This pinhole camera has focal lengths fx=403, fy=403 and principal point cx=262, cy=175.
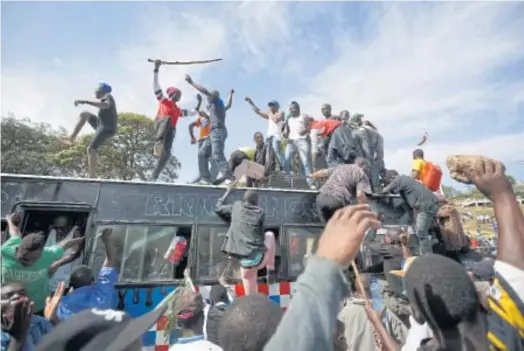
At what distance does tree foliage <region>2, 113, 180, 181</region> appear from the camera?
17.5m

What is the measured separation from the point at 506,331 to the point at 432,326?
8.6 inches

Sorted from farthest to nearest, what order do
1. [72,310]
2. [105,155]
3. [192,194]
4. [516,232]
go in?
[105,155] → [192,194] → [72,310] → [516,232]

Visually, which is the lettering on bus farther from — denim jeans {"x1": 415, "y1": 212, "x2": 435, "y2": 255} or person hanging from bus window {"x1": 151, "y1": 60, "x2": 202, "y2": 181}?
denim jeans {"x1": 415, "y1": 212, "x2": 435, "y2": 255}

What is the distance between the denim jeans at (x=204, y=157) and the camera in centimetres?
705

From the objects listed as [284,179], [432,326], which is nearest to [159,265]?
[284,179]

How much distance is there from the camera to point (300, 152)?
7.66 meters

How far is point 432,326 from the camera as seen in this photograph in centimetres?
139

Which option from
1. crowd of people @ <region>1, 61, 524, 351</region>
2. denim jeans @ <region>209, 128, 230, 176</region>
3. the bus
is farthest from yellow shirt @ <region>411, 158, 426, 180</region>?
denim jeans @ <region>209, 128, 230, 176</region>

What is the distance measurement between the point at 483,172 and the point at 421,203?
5.40 meters

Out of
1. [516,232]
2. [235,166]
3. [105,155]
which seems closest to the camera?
[516,232]

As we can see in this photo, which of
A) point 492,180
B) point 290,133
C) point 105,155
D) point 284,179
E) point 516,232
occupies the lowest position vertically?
point 516,232

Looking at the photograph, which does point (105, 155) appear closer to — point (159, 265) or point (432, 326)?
point (159, 265)

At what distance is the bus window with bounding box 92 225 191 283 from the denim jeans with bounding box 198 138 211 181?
5.35ft

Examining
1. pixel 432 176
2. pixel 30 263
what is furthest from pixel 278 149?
pixel 30 263
